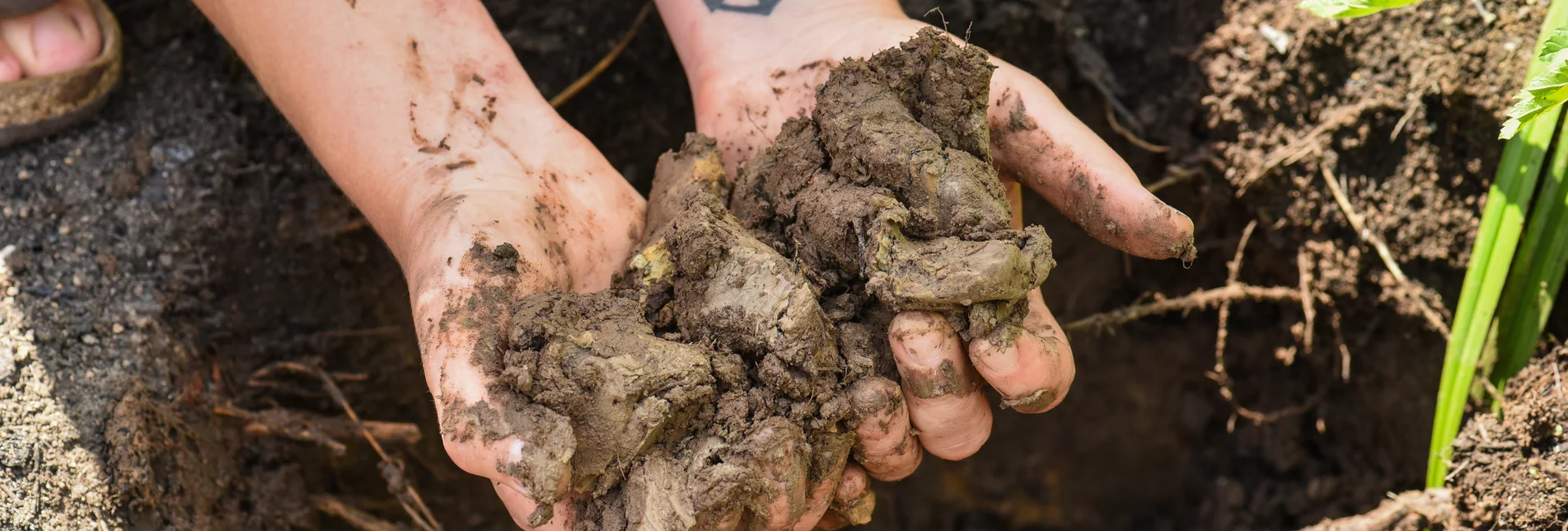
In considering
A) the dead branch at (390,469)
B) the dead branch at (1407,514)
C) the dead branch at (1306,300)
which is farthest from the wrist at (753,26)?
the dead branch at (1407,514)

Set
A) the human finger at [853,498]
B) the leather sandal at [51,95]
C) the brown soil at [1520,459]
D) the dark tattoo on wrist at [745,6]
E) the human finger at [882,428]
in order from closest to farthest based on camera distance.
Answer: the human finger at [882,428], the human finger at [853,498], the brown soil at [1520,459], the leather sandal at [51,95], the dark tattoo on wrist at [745,6]

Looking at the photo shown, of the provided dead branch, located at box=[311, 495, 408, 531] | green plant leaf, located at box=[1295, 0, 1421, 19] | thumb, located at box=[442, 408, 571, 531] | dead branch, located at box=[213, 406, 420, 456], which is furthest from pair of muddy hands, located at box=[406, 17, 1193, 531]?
dead branch, located at box=[311, 495, 408, 531]

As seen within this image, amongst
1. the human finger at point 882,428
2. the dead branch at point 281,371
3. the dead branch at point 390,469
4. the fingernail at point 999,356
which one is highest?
the fingernail at point 999,356

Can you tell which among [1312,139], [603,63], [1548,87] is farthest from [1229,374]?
[603,63]

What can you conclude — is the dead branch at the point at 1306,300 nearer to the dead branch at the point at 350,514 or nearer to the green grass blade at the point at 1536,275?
the green grass blade at the point at 1536,275

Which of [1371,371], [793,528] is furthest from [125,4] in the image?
[1371,371]

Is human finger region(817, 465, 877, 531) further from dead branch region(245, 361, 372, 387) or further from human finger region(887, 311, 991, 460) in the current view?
dead branch region(245, 361, 372, 387)
